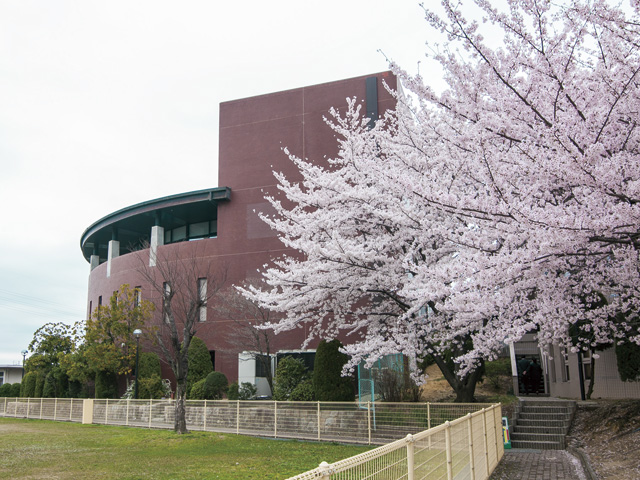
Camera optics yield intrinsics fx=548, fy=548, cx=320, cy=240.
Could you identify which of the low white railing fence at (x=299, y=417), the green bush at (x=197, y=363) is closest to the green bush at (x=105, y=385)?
the low white railing fence at (x=299, y=417)

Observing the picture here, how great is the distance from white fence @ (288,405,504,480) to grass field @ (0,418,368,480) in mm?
3390

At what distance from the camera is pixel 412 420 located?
43.8 ft

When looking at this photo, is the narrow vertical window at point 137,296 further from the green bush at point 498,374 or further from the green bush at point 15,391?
the green bush at point 498,374

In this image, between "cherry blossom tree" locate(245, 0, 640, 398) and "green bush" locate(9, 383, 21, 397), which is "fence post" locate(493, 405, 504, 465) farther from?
"green bush" locate(9, 383, 21, 397)

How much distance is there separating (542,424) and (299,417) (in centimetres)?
665

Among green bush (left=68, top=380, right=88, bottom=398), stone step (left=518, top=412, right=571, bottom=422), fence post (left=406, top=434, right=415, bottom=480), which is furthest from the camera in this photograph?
green bush (left=68, top=380, right=88, bottom=398)

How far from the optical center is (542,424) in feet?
48.8

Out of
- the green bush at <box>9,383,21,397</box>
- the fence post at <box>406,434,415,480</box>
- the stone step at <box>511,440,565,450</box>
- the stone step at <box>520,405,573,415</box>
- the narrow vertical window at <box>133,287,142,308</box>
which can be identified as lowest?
the green bush at <box>9,383,21,397</box>

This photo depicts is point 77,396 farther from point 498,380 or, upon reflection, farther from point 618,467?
point 618,467

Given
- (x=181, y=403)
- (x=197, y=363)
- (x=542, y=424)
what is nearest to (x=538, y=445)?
(x=542, y=424)

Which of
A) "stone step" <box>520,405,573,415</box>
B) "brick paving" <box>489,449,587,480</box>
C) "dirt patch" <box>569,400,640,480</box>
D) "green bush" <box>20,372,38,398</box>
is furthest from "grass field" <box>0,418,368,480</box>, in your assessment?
"green bush" <box>20,372,38,398</box>

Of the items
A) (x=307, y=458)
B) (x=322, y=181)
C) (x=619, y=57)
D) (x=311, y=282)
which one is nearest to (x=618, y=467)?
(x=307, y=458)

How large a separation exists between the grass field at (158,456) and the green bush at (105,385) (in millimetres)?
8500

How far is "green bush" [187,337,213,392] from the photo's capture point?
2477cm
